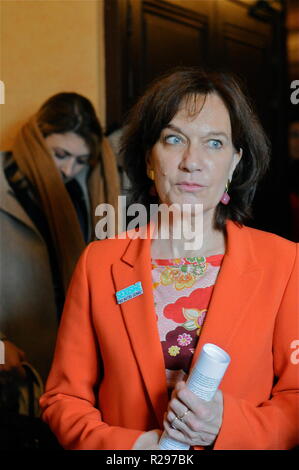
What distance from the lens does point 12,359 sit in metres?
2.01

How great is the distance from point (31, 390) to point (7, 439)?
0.90 feet

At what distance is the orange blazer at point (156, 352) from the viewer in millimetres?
1253

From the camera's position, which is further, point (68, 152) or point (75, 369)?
point (68, 152)

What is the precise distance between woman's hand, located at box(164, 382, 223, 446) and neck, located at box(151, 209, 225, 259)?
1.18ft

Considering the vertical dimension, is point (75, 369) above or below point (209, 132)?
below

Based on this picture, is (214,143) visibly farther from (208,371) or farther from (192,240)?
(208,371)

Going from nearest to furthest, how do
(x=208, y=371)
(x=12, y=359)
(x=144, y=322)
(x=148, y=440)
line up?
(x=208, y=371) → (x=148, y=440) → (x=144, y=322) → (x=12, y=359)

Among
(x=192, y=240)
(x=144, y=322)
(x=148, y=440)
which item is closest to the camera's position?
(x=148, y=440)

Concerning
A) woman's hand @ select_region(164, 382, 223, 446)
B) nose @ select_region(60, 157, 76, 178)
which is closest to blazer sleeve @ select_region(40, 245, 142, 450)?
woman's hand @ select_region(164, 382, 223, 446)

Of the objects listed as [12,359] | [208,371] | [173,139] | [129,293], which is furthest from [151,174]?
[12,359]

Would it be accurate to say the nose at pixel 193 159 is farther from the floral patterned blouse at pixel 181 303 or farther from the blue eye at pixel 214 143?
the floral patterned blouse at pixel 181 303

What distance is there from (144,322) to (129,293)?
8cm

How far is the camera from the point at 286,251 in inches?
53.3

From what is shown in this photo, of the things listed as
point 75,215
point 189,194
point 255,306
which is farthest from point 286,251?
point 75,215
